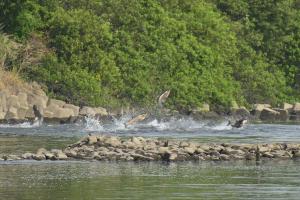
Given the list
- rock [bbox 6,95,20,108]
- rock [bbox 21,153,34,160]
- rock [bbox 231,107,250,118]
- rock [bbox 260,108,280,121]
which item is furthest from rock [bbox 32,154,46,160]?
rock [bbox 260,108,280,121]

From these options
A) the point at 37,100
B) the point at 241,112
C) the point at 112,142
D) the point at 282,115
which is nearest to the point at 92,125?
the point at 37,100

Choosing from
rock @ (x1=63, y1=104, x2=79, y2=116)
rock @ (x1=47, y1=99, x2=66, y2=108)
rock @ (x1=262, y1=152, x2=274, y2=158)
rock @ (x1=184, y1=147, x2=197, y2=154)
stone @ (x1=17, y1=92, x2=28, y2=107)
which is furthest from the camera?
rock @ (x1=47, y1=99, x2=66, y2=108)

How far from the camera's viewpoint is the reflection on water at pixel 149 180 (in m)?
27.2

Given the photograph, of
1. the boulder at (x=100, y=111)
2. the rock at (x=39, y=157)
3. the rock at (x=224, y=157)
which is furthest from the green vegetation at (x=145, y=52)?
the rock at (x=39, y=157)

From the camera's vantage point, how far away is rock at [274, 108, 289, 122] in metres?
78.1

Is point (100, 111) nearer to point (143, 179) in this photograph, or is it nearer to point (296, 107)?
point (296, 107)

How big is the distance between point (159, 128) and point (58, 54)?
14.2 metres

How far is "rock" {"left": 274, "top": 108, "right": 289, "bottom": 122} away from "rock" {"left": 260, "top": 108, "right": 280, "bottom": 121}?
0.20 m

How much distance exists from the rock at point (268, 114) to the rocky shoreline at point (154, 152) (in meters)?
39.0

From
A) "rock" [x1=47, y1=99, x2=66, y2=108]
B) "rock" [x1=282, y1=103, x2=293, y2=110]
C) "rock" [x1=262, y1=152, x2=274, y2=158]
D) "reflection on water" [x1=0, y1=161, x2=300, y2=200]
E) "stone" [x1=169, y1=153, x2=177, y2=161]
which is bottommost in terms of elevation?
"reflection on water" [x1=0, y1=161, x2=300, y2=200]

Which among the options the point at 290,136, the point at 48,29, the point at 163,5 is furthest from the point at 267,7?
the point at 290,136

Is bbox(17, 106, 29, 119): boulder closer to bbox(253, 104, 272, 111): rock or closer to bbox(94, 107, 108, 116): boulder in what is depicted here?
bbox(94, 107, 108, 116): boulder

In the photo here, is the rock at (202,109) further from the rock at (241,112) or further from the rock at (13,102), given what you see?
the rock at (13,102)

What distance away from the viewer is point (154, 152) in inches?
1447
